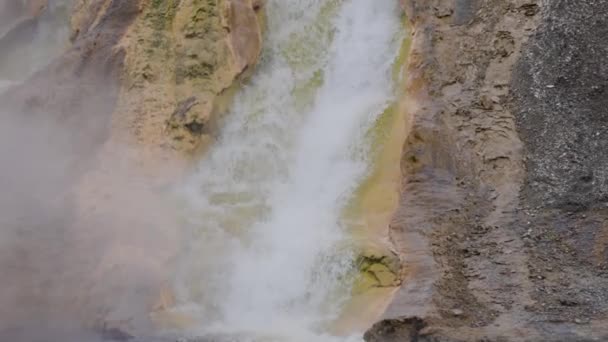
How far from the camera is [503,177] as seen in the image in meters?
10.0

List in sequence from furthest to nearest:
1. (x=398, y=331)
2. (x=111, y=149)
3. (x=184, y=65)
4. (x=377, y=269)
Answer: (x=184, y=65) → (x=111, y=149) → (x=377, y=269) → (x=398, y=331)

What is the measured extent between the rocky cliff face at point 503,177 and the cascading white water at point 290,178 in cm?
121

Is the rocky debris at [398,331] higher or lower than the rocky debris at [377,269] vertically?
lower

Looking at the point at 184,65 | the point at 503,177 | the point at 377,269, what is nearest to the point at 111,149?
the point at 184,65

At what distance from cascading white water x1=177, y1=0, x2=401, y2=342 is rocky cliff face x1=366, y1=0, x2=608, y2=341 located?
3.98 feet

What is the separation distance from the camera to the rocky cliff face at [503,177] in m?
7.80

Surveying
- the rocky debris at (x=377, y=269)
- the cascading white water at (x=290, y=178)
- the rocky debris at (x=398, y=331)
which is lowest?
the rocky debris at (x=398, y=331)

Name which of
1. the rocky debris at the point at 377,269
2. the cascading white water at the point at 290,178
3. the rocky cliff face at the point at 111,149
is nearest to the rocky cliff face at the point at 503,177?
the rocky debris at the point at 377,269

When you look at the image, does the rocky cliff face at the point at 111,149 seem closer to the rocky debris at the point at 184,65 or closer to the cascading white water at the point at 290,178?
the rocky debris at the point at 184,65

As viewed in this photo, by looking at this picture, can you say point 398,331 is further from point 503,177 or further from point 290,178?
point 290,178

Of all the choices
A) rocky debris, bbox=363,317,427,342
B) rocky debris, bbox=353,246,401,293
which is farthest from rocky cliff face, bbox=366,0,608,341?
rocky debris, bbox=353,246,401,293

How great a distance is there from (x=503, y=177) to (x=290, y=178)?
3862 mm

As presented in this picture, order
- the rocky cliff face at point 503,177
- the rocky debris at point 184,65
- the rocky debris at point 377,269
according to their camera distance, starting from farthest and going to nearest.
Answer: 1. the rocky debris at point 184,65
2. the rocky debris at point 377,269
3. the rocky cliff face at point 503,177

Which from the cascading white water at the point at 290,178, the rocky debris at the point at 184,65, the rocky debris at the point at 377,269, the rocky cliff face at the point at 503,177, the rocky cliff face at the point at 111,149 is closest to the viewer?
the rocky cliff face at the point at 503,177
